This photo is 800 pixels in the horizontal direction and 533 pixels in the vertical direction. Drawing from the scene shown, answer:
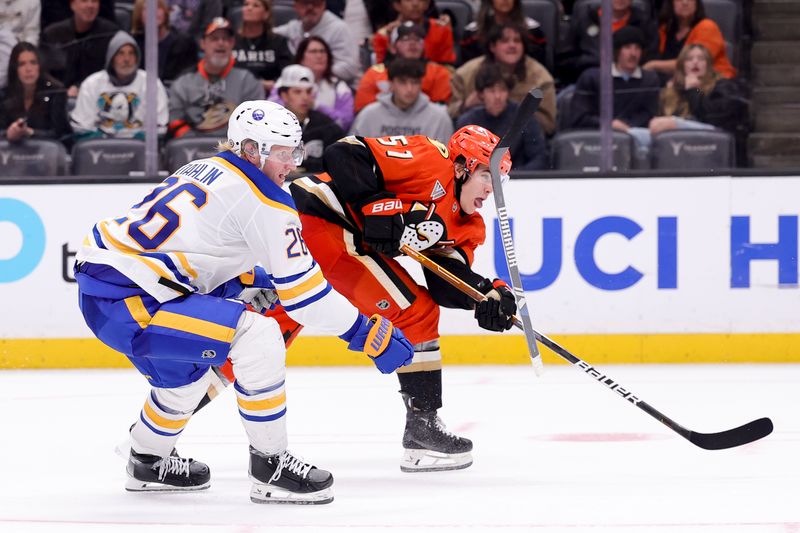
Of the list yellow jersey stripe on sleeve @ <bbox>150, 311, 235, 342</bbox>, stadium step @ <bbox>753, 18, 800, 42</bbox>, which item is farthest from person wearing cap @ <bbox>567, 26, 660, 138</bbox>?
yellow jersey stripe on sleeve @ <bbox>150, 311, 235, 342</bbox>

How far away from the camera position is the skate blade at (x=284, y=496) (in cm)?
310

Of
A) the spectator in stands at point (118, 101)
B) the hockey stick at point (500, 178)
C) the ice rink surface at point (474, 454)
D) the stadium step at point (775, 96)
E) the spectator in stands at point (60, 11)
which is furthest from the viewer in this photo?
the spectator in stands at point (60, 11)

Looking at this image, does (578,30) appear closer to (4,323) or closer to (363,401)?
(363,401)

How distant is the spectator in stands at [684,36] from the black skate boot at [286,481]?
3.49 m

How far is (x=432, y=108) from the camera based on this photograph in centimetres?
609

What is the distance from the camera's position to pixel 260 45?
650 cm

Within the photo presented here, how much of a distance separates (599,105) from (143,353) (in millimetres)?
3414

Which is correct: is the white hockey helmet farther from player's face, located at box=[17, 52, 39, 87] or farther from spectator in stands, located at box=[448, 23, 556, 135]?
player's face, located at box=[17, 52, 39, 87]

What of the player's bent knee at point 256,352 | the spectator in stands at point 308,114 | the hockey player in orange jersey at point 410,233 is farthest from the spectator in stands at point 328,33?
the player's bent knee at point 256,352

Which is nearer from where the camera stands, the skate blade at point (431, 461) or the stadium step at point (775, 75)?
the skate blade at point (431, 461)

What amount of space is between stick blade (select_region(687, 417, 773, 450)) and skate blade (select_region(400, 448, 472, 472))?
649mm

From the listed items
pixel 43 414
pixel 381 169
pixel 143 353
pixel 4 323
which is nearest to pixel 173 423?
pixel 143 353

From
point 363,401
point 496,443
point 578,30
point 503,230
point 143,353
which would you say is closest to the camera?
point 143,353

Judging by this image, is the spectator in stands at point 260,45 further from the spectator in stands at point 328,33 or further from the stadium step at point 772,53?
the stadium step at point 772,53
